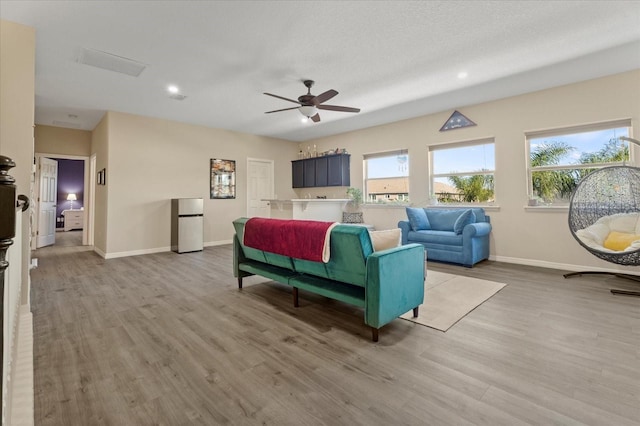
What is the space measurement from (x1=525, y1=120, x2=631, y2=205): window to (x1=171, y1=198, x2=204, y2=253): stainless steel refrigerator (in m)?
6.26

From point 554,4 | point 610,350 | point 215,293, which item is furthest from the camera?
point 215,293

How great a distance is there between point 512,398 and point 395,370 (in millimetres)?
631

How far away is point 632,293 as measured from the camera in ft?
10.5

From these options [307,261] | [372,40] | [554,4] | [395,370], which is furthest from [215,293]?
[554,4]

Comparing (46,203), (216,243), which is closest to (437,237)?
(216,243)

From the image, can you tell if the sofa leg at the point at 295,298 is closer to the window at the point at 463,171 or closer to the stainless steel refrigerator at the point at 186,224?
the stainless steel refrigerator at the point at 186,224

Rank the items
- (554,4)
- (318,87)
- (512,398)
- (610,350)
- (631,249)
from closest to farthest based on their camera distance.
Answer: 1. (512,398)
2. (610,350)
3. (554,4)
4. (631,249)
5. (318,87)

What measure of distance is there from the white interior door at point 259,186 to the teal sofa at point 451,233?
3.94 metres

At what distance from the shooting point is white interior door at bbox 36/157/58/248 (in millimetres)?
6645

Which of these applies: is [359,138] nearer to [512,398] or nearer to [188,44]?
[188,44]

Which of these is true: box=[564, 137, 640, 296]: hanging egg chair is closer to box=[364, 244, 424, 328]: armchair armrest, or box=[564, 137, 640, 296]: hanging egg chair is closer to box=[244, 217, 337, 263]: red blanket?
box=[364, 244, 424, 328]: armchair armrest

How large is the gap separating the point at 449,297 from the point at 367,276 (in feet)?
5.01

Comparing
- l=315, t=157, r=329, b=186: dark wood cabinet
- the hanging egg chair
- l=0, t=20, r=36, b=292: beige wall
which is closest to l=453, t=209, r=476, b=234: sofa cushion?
the hanging egg chair

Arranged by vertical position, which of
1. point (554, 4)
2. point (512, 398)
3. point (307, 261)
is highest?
point (554, 4)
